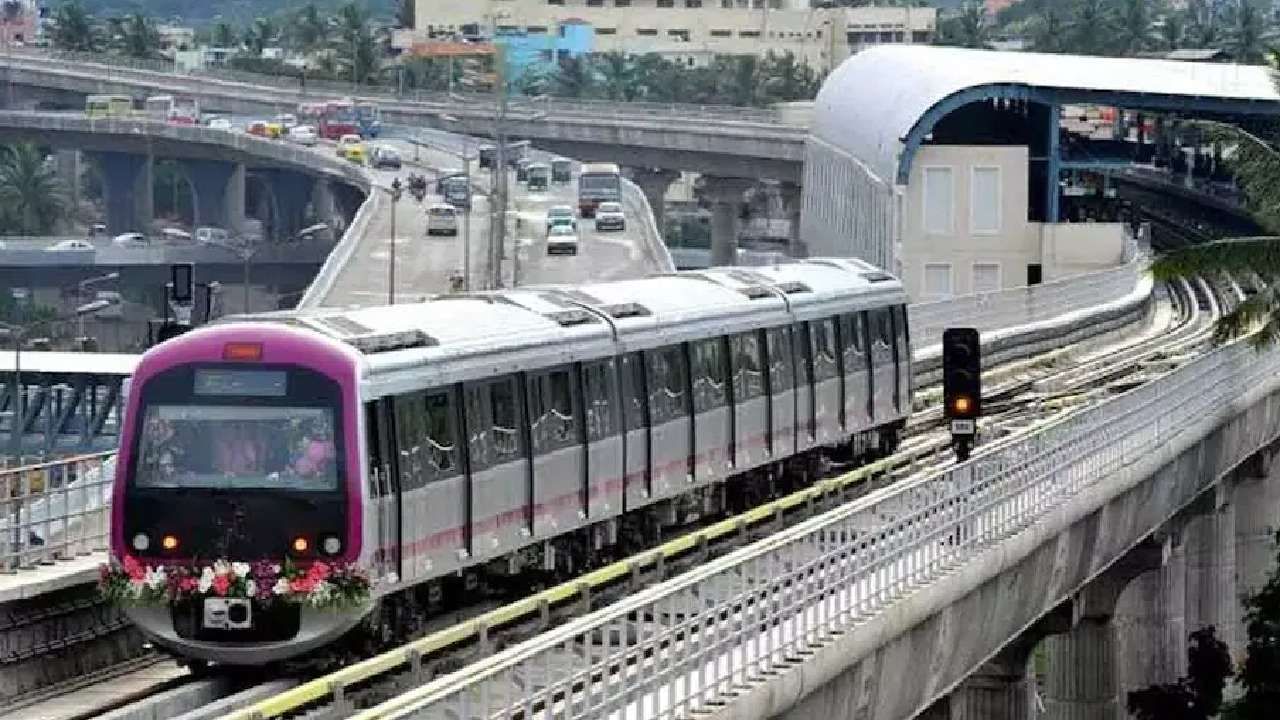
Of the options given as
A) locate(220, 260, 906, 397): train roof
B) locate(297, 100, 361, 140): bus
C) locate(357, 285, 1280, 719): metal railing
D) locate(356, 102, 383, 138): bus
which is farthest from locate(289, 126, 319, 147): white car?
locate(357, 285, 1280, 719): metal railing

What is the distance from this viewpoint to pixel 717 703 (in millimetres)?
22516

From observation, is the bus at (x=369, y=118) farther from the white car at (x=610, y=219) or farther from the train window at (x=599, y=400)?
the train window at (x=599, y=400)

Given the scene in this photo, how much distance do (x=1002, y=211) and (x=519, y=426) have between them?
262 feet

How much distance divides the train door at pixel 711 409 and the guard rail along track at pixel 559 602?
0.84 m

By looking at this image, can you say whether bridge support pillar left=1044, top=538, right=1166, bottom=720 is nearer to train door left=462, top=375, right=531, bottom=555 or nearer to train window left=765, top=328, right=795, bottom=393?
train window left=765, top=328, right=795, bottom=393

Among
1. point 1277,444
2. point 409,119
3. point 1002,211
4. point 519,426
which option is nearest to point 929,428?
point 1277,444

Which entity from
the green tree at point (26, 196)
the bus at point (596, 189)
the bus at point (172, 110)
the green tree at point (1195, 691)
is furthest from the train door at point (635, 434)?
the green tree at point (26, 196)

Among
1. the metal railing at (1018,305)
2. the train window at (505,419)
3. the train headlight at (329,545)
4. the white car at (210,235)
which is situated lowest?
the white car at (210,235)

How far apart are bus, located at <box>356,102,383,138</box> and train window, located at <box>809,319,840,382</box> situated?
436 feet

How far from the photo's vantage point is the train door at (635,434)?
115 feet

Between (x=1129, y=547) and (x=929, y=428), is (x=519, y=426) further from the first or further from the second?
(x=929, y=428)

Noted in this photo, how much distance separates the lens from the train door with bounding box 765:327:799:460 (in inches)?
1608

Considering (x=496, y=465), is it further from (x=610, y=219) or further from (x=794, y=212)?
(x=794, y=212)

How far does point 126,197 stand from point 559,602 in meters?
166
